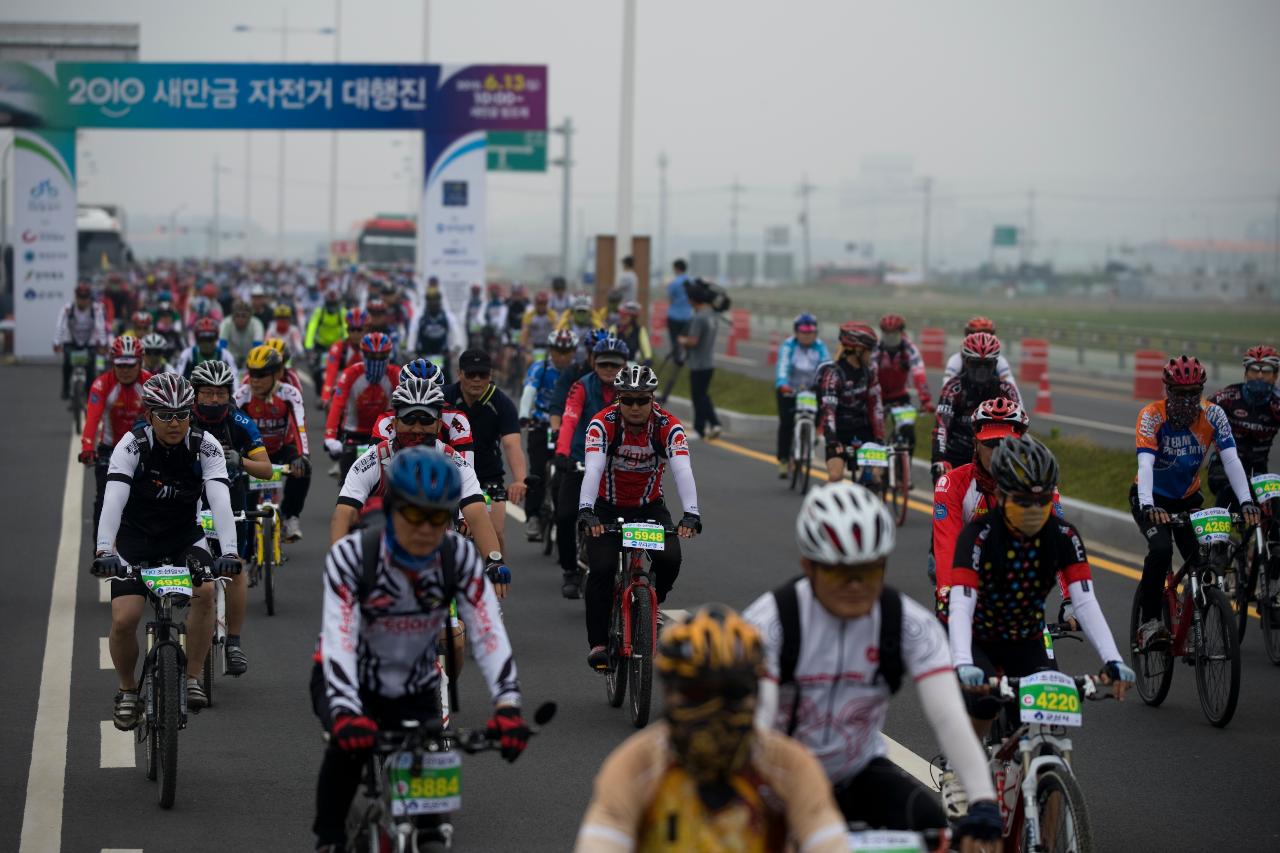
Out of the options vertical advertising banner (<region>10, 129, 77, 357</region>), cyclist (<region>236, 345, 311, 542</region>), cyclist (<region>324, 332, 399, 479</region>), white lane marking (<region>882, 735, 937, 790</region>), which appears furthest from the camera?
vertical advertising banner (<region>10, 129, 77, 357</region>)

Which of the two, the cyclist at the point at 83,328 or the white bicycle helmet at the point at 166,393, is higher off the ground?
the white bicycle helmet at the point at 166,393

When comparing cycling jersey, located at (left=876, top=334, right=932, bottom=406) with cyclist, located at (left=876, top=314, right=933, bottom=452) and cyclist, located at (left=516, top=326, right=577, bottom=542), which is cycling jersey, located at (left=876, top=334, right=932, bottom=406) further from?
cyclist, located at (left=516, top=326, right=577, bottom=542)

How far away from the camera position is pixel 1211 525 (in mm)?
9891

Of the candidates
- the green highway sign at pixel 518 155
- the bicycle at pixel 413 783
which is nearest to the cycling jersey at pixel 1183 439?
the bicycle at pixel 413 783

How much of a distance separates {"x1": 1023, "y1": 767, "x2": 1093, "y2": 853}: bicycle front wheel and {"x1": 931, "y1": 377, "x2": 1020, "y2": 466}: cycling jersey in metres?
6.33

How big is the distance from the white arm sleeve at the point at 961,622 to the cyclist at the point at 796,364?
12.5 m

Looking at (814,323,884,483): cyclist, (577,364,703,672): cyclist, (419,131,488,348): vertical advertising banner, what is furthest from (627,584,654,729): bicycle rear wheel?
(419,131,488,348): vertical advertising banner

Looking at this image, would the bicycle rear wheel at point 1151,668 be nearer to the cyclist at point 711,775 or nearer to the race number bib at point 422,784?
the race number bib at point 422,784

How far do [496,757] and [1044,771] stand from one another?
3.65 m

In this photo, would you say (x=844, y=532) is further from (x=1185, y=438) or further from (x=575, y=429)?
(x=575, y=429)

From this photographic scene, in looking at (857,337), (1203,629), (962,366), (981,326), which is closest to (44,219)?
(857,337)

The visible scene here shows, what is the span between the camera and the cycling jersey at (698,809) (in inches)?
159

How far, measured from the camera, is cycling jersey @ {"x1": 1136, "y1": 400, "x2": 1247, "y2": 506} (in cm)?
1012

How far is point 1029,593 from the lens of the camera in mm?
6711
